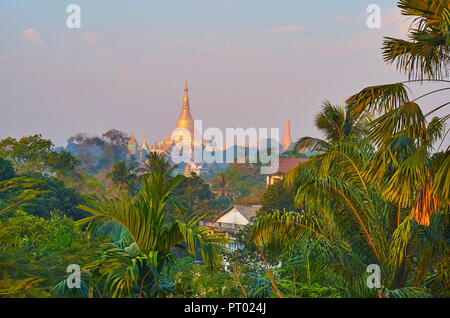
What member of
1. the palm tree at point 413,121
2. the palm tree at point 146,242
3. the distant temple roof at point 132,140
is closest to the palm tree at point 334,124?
the palm tree at point 413,121

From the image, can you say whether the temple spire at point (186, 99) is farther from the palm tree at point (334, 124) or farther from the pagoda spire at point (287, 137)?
the palm tree at point (334, 124)

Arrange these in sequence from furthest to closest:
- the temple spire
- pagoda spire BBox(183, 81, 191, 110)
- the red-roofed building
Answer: the temple spire
pagoda spire BBox(183, 81, 191, 110)
the red-roofed building

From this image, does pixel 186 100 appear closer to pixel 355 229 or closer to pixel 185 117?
pixel 185 117

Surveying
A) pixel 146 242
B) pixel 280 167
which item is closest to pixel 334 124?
pixel 146 242

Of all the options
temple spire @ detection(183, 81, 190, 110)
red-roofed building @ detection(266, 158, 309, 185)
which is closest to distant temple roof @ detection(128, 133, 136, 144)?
temple spire @ detection(183, 81, 190, 110)

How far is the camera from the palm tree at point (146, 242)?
5957 mm

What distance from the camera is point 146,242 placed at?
6207 mm

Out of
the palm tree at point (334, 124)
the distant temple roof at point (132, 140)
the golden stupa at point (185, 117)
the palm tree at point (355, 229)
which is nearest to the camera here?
the palm tree at point (355, 229)

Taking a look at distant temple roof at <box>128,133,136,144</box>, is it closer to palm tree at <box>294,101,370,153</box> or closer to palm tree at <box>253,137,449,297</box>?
palm tree at <box>294,101,370,153</box>

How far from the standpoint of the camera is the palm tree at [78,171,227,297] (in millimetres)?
5957
